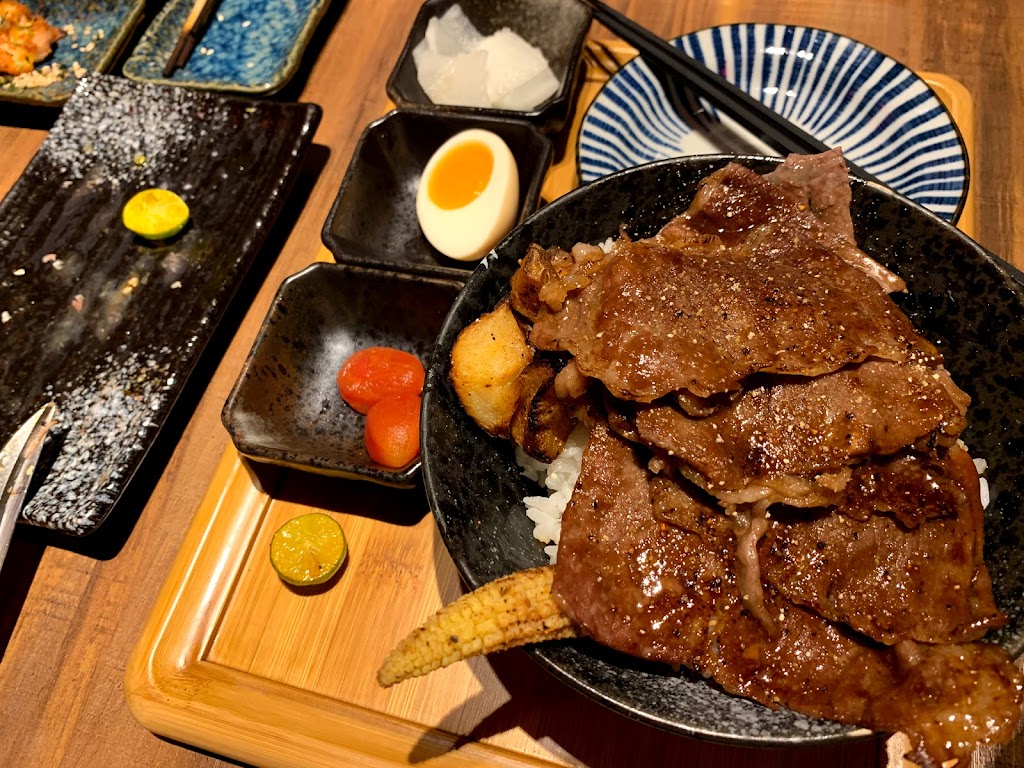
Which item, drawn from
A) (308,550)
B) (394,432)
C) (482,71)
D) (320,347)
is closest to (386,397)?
(394,432)

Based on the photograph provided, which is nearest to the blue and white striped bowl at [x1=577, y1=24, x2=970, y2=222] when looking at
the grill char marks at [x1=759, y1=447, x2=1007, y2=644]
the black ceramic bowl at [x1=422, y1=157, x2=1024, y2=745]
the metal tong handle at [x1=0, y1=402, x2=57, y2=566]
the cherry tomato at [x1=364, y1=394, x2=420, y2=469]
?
the black ceramic bowl at [x1=422, y1=157, x2=1024, y2=745]

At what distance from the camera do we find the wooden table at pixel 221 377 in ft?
6.85

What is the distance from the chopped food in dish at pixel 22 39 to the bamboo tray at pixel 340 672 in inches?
113

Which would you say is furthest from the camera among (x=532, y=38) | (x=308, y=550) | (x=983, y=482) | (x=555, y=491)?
(x=532, y=38)

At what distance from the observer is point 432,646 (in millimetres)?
1315

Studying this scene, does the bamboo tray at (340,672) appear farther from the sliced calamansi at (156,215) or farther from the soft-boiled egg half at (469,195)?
the sliced calamansi at (156,215)

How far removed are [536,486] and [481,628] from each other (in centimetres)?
62

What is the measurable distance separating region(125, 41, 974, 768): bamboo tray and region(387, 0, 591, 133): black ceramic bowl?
1.69 m

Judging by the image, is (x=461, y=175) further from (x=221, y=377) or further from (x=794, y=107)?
(x=794, y=107)

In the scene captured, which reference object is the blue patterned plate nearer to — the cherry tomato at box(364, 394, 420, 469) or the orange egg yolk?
the orange egg yolk

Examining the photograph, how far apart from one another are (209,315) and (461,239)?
3.43ft

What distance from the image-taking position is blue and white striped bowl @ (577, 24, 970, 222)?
253cm

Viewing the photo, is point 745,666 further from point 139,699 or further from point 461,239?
point 461,239

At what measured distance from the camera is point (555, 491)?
1815 millimetres
